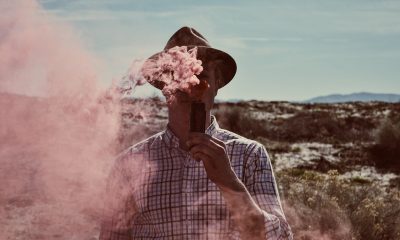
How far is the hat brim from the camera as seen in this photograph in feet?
10.7

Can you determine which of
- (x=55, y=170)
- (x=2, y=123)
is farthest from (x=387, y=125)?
(x=2, y=123)

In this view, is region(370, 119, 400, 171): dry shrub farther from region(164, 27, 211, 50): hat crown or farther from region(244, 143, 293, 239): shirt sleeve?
region(244, 143, 293, 239): shirt sleeve

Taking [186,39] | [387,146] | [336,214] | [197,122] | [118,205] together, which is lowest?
[387,146]

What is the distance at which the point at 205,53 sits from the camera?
3.27 meters

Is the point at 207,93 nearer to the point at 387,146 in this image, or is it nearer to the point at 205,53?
the point at 205,53

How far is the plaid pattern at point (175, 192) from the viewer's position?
3.04m

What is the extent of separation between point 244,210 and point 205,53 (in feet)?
3.37

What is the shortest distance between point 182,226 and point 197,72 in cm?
81

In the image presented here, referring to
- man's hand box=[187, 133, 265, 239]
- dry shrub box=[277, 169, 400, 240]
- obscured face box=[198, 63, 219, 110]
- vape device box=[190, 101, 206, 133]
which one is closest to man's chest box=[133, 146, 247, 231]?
obscured face box=[198, 63, 219, 110]

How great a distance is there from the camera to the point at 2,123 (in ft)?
14.9

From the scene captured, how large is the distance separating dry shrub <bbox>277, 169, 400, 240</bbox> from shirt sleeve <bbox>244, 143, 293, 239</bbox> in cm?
425

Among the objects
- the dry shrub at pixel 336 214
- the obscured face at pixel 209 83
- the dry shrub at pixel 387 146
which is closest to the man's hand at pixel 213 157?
the obscured face at pixel 209 83

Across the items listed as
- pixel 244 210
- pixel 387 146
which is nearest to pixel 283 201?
pixel 244 210

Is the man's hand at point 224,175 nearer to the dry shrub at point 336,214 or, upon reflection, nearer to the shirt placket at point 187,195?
the shirt placket at point 187,195
